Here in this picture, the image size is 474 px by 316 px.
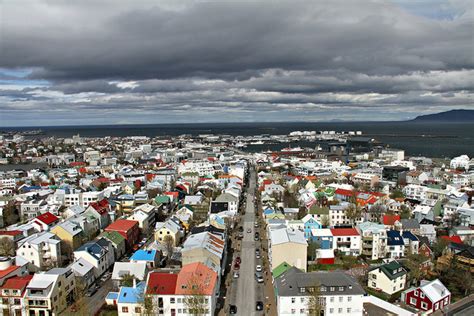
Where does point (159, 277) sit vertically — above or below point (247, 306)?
above

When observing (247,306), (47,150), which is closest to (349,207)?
(247,306)

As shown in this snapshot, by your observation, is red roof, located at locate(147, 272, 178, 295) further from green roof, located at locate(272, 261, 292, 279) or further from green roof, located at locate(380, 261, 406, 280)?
green roof, located at locate(380, 261, 406, 280)

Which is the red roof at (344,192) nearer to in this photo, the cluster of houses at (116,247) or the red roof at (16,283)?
the cluster of houses at (116,247)

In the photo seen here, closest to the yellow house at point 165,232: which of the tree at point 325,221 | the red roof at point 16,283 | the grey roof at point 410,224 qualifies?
the red roof at point 16,283

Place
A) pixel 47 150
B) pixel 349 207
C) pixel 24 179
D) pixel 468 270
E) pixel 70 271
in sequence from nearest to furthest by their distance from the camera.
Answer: pixel 70 271 < pixel 468 270 < pixel 349 207 < pixel 24 179 < pixel 47 150

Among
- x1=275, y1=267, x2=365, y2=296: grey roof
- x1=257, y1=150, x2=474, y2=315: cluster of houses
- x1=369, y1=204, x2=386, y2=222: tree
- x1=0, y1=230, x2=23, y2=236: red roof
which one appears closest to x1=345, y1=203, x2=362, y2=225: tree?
x1=257, y1=150, x2=474, y2=315: cluster of houses

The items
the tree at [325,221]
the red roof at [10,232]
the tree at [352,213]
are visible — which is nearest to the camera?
the red roof at [10,232]

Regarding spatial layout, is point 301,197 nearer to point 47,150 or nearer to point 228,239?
point 228,239
